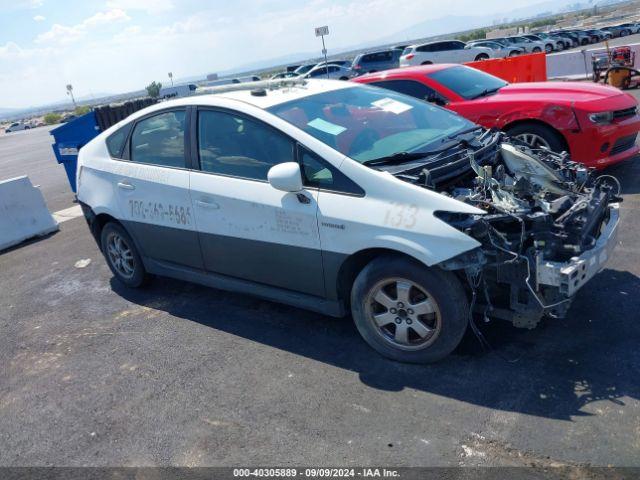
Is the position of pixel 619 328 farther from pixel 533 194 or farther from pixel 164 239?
pixel 164 239

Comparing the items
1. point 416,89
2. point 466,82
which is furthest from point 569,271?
point 466,82

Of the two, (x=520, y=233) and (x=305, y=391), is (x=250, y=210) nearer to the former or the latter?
(x=305, y=391)

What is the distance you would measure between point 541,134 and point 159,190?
452cm

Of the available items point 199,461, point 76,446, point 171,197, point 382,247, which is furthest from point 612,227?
point 76,446

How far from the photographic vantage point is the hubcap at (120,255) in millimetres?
5156

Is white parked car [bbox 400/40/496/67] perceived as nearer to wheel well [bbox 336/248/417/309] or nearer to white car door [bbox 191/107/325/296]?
white car door [bbox 191/107/325/296]

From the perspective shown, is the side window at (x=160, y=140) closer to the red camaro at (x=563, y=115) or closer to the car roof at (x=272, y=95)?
the car roof at (x=272, y=95)

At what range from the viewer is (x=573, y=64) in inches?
669

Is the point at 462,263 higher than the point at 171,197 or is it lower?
lower

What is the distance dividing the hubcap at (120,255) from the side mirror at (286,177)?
2242 millimetres

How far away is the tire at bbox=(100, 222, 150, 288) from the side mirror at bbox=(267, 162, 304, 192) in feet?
6.98

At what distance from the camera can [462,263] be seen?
10.1 ft

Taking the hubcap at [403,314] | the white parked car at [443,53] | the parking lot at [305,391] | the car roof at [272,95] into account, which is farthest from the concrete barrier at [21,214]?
the white parked car at [443,53]

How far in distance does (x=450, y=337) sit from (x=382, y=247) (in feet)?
2.28
